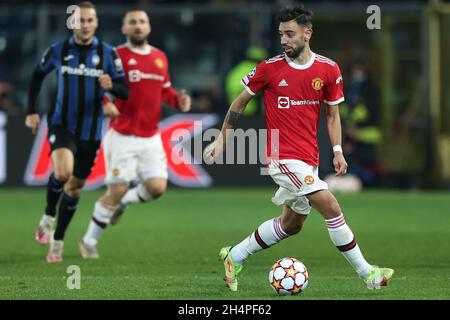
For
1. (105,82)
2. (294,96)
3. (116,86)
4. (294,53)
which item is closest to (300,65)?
(294,53)

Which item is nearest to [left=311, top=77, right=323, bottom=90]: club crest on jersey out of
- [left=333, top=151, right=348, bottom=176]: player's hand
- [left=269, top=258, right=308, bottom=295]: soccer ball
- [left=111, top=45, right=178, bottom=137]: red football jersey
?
[left=333, top=151, right=348, bottom=176]: player's hand

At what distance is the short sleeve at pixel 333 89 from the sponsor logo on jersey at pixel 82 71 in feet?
9.19

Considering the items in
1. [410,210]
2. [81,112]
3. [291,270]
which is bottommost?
[410,210]

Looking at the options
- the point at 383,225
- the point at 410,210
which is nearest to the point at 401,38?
the point at 410,210

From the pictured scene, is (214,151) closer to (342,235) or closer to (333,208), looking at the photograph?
(333,208)

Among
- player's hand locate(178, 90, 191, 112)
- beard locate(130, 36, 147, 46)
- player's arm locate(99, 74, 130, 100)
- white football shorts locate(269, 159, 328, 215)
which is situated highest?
beard locate(130, 36, 147, 46)

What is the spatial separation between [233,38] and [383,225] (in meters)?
6.30

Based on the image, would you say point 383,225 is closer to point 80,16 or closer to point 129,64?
point 129,64

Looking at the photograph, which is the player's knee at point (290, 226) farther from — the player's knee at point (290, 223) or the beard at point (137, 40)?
the beard at point (137, 40)

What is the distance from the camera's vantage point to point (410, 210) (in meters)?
15.8

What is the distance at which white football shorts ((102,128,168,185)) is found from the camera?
1095 cm

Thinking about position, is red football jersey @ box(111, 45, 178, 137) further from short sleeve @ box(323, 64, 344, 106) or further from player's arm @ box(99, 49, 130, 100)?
short sleeve @ box(323, 64, 344, 106)

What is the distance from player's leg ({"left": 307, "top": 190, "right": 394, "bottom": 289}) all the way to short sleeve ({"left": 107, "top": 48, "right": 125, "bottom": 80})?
9.93 ft

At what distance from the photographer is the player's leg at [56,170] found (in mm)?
10008
